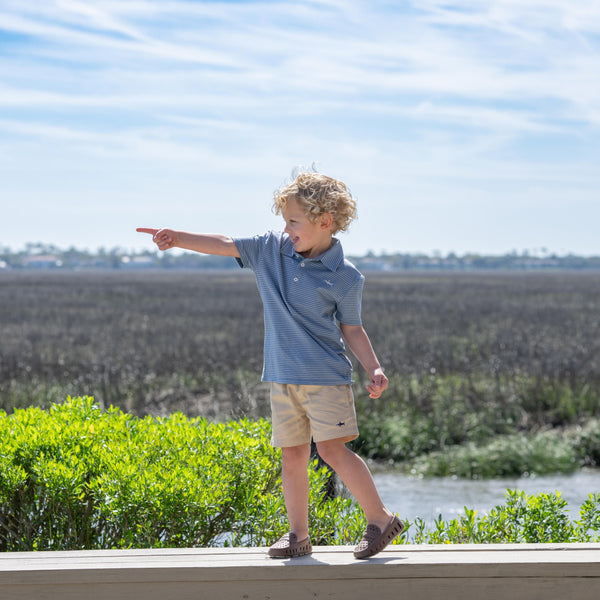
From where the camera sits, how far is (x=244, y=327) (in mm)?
26375

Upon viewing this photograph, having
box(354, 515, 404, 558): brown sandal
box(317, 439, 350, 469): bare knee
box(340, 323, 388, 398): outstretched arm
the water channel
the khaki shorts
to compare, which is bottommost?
the water channel

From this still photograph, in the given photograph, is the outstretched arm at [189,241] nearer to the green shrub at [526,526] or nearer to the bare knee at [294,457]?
the bare knee at [294,457]

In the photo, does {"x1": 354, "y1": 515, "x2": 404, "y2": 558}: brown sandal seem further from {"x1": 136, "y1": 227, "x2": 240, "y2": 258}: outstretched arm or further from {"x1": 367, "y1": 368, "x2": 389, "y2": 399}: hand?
{"x1": 136, "y1": 227, "x2": 240, "y2": 258}: outstretched arm

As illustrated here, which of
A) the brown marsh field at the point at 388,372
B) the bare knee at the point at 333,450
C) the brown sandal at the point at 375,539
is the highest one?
the bare knee at the point at 333,450

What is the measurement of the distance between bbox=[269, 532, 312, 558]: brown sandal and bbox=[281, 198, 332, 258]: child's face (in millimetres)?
1030

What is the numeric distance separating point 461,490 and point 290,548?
800 cm

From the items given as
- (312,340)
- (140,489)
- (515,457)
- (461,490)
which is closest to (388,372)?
(515,457)

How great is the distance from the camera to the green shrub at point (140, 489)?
11.2ft

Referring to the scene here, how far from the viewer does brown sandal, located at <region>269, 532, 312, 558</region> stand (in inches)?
110

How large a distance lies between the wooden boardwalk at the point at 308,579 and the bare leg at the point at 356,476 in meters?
0.30

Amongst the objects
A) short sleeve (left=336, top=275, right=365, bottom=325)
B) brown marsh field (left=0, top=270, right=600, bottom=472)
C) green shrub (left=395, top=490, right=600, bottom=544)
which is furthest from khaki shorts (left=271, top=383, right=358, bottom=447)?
brown marsh field (left=0, top=270, right=600, bottom=472)

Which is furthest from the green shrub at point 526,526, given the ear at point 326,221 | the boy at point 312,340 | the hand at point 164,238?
the hand at point 164,238

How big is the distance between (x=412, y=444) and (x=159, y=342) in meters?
11.3

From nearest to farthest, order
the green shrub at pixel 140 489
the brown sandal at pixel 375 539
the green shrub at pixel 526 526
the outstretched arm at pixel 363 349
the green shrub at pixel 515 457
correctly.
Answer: the brown sandal at pixel 375 539 < the outstretched arm at pixel 363 349 < the green shrub at pixel 140 489 < the green shrub at pixel 526 526 < the green shrub at pixel 515 457
